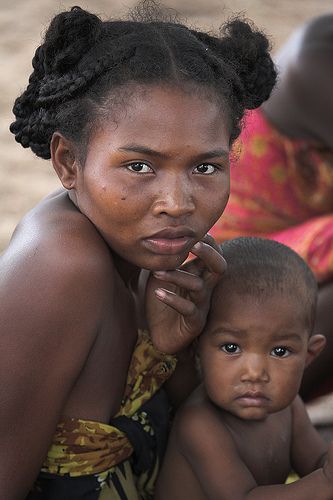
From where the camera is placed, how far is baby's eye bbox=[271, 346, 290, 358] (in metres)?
2.43

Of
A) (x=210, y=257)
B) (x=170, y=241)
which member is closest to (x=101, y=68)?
(x=170, y=241)

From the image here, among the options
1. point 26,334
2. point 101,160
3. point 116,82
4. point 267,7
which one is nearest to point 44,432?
point 26,334

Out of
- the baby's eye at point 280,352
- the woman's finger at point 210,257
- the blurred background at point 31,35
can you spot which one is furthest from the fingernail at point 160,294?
the blurred background at point 31,35

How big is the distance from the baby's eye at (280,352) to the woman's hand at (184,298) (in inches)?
7.0

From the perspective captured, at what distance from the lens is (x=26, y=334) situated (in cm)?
207

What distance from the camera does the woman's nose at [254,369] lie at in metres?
2.38

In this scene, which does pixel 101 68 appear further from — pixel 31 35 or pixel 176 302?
pixel 31 35

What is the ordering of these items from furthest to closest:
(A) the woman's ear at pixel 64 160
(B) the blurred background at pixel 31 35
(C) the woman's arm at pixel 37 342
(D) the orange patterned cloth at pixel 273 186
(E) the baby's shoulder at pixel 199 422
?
(B) the blurred background at pixel 31 35, (D) the orange patterned cloth at pixel 273 186, (E) the baby's shoulder at pixel 199 422, (A) the woman's ear at pixel 64 160, (C) the woman's arm at pixel 37 342

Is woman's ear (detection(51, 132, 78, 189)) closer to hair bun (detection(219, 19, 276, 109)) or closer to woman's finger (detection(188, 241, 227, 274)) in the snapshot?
woman's finger (detection(188, 241, 227, 274))

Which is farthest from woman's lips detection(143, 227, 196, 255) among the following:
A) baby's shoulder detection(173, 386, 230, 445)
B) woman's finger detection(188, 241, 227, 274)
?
baby's shoulder detection(173, 386, 230, 445)

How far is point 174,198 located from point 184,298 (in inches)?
13.5

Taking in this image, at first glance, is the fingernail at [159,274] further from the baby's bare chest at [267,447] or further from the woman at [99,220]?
the baby's bare chest at [267,447]

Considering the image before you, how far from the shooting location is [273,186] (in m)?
3.89

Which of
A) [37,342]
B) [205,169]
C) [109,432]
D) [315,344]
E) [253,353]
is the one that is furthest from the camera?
[315,344]
